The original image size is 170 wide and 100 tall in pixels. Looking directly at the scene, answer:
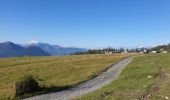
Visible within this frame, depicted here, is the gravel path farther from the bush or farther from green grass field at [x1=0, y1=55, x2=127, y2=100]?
the bush

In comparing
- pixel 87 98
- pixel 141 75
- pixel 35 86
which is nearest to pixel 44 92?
pixel 35 86

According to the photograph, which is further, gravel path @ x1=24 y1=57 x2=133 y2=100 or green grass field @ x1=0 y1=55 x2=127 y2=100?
green grass field @ x1=0 y1=55 x2=127 y2=100

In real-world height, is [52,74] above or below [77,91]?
above

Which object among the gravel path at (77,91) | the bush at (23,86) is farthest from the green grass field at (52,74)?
the gravel path at (77,91)

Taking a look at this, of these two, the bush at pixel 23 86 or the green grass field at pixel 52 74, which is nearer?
the bush at pixel 23 86

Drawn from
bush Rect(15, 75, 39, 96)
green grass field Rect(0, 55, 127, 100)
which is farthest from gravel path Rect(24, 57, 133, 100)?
bush Rect(15, 75, 39, 96)

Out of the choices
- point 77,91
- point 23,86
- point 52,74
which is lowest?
point 77,91

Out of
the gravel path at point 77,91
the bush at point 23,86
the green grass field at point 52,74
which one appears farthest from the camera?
the green grass field at point 52,74

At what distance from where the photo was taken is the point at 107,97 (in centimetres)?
3250

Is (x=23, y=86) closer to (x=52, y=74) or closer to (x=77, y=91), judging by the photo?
(x=77, y=91)

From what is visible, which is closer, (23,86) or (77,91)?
(77,91)

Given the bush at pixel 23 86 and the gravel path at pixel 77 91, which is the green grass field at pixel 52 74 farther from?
the gravel path at pixel 77 91

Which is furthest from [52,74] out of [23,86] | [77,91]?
[77,91]

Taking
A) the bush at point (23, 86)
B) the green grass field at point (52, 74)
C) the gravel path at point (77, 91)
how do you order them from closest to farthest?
1. the gravel path at point (77, 91)
2. the bush at point (23, 86)
3. the green grass field at point (52, 74)
